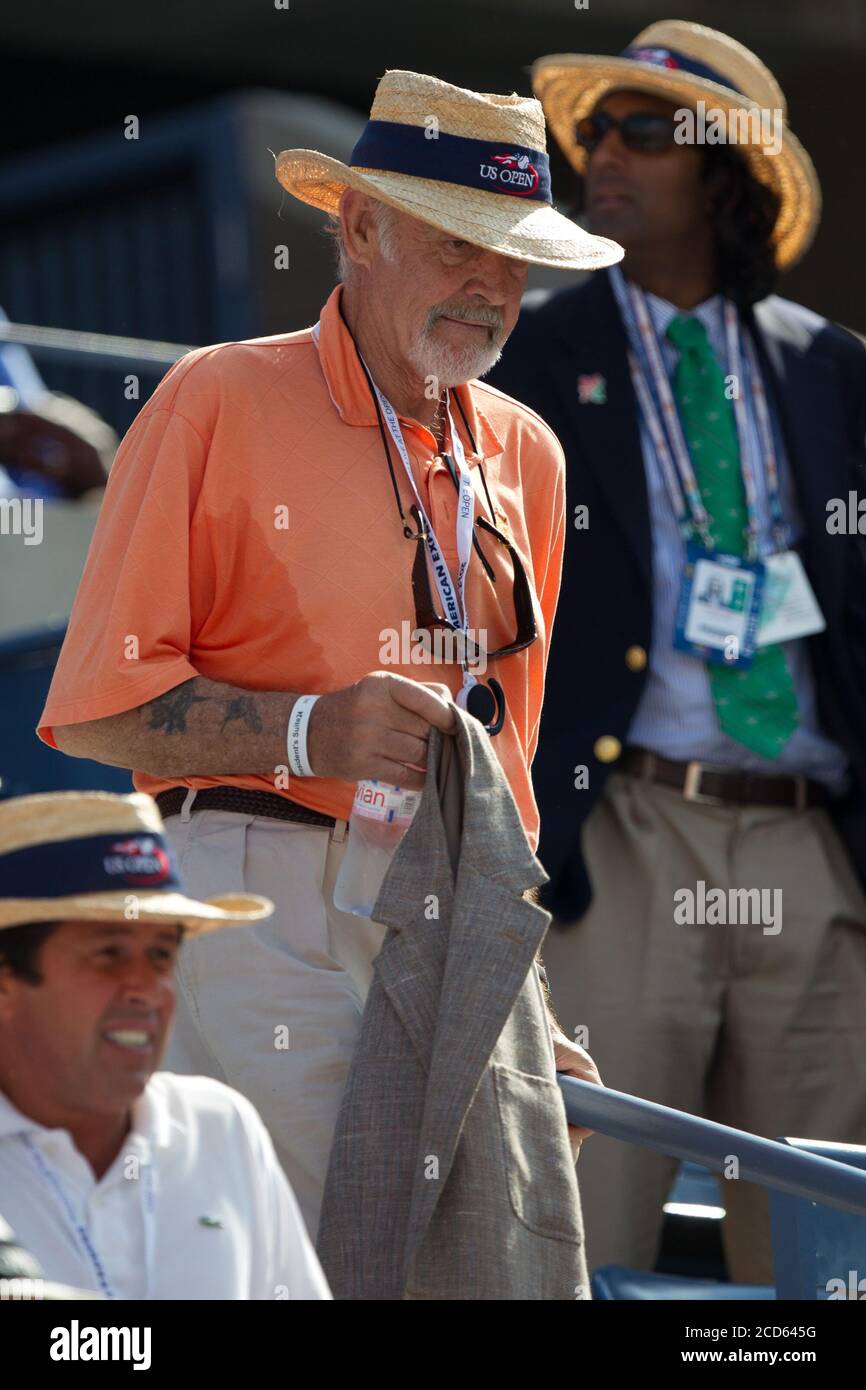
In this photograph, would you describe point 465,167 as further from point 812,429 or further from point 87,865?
point 812,429

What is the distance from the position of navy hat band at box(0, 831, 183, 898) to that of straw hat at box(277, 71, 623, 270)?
109 cm

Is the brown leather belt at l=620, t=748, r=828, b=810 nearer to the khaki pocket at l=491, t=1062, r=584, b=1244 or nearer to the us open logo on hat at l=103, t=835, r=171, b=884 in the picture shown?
the khaki pocket at l=491, t=1062, r=584, b=1244

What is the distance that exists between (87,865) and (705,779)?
2.09 metres

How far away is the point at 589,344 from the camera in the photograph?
4.55 m

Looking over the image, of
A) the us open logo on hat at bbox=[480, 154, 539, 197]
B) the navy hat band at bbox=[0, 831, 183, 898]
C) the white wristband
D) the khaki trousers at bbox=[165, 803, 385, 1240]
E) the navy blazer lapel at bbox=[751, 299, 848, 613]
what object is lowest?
the khaki trousers at bbox=[165, 803, 385, 1240]

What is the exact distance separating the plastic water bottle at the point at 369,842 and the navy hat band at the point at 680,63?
7.05ft

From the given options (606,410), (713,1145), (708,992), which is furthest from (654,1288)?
(606,410)

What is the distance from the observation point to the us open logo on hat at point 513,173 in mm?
3336

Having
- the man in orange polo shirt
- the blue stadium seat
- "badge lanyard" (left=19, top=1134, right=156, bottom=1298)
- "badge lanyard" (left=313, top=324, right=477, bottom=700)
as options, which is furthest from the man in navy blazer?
"badge lanyard" (left=19, top=1134, right=156, bottom=1298)

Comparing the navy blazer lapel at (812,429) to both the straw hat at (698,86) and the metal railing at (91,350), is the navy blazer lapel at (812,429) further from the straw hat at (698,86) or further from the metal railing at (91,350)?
the metal railing at (91,350)

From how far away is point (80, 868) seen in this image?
2477mm

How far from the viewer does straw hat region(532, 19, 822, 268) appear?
4.69 m

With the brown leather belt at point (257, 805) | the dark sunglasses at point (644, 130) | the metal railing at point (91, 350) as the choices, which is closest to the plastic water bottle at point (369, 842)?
the brown leather belt at point (257, 805)
